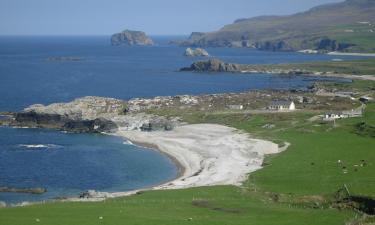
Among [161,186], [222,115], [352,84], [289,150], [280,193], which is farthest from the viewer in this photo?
[352,84]

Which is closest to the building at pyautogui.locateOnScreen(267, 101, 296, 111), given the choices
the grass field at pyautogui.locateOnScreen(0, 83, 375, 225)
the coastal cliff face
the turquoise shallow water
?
the coastal cliff face

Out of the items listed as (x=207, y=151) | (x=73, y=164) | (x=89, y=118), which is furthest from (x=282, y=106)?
(x=73, y=164)

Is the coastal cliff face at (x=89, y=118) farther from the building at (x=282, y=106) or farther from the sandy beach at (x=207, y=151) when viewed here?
the building at (x=282, y=106)

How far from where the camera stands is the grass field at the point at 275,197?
1539 inches

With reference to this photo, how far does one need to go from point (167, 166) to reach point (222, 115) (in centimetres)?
3075

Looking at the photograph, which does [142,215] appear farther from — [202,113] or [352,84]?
[352,84]

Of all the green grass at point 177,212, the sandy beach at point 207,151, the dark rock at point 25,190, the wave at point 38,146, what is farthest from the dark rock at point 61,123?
the green grass at point 177,212

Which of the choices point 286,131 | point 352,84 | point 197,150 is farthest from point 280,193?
point 352,84

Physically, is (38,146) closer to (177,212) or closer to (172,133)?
(172,133)

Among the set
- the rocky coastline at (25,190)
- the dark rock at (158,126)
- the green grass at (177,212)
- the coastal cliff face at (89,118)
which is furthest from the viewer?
the coastal cliff face at (89,118)

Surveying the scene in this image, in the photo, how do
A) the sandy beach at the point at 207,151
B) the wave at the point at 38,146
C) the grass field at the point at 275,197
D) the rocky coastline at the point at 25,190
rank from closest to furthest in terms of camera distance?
the grass field at the point at 275,197, the rocky coastline at the point at 25,190, the sandy beach at the point at 207,151, the wave at the point at 38,146

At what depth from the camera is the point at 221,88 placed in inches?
6407

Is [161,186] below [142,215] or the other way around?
below

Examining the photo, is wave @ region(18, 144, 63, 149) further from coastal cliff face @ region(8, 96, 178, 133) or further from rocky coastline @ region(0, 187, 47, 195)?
rocky coastline @ region(0, 187, 47, 195)
